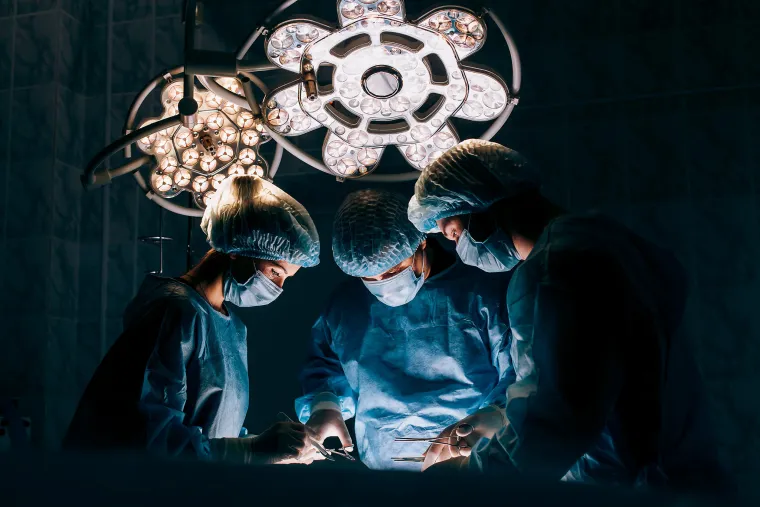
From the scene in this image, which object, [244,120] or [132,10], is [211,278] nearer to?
[244,120]

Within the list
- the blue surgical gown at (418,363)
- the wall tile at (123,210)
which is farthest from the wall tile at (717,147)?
the wall tile at (123,210)

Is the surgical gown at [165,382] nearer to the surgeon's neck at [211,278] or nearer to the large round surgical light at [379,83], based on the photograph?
the surgeon's neck at [211,278]

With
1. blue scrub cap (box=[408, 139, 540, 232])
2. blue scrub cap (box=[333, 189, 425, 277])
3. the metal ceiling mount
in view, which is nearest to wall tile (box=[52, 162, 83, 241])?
the metal ceiling mount

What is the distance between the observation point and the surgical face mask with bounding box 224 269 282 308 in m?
3.04

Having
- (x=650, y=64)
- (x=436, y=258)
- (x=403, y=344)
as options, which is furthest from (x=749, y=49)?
(x=403, y=344)

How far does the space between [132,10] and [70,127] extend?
2.60 feet

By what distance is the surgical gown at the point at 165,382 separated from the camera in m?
2.53

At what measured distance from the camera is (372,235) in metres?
3.04

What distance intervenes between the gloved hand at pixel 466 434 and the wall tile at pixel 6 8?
383cm

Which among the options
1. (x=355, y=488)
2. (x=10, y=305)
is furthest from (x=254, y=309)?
(x=355, y=488)

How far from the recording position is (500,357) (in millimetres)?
3000

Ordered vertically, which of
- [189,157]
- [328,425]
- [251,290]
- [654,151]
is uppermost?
[654,151]

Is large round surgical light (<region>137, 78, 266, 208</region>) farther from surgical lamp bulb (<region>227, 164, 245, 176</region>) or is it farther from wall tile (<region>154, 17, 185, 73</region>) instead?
wall tile (<region>154, 17, 185, 73</region>)

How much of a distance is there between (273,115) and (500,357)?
1.22 m
